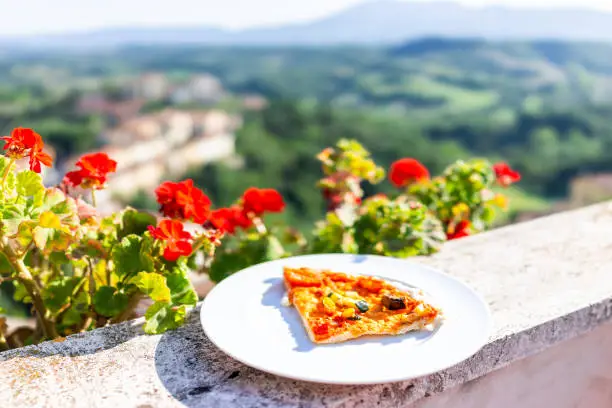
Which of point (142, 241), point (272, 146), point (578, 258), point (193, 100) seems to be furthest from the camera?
point (193, 100)

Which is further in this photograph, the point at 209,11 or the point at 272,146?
the point at 209,11

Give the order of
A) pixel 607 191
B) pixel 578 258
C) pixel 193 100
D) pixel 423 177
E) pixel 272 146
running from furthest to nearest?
1. pixel 193 100
2. pixel 272 146
3. pixel 607 191
4. pixel 423 177
5. pixel 578 258

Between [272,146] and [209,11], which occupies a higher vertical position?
[209,11]

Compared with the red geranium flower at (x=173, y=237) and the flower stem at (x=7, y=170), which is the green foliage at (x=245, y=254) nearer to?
the red geranium flower at (x=173, y=237)

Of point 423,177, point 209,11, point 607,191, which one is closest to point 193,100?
point 209,11

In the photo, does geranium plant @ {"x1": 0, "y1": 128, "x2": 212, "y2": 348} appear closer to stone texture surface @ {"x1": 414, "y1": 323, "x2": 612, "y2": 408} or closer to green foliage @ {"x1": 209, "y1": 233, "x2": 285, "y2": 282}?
green foliage @ {"x1": 209, "y1": 233, "x2": 285, "y2": 282}

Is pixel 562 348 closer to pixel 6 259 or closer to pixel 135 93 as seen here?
pixel 6 259
